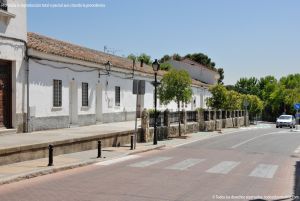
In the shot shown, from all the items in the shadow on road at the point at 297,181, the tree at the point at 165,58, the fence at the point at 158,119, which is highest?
the tree at the point at 165,58

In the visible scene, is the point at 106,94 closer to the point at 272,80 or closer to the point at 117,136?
the point at 117,136

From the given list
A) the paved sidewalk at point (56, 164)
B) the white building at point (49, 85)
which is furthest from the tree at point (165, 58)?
the paved sidewalk at point (56, 164)

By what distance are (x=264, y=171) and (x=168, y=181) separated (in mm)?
3932

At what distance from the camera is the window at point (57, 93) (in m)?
21.9

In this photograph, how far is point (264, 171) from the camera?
538 inches

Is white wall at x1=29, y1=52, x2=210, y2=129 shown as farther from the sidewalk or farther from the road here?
the road

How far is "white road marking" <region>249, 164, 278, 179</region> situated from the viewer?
12758 millimetres

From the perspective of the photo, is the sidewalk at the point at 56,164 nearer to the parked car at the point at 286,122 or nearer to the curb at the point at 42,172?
the curb at the point at 42,172

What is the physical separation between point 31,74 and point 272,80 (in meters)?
97.6

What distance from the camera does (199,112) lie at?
1348 inches

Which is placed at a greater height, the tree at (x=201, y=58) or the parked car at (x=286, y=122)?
the tree at (x=201, y=58)

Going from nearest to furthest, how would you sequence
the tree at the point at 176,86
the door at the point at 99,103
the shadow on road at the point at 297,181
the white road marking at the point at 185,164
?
the shadow on road at the point at 297,181, the white road marking at the point at 185,164, the tree at the point at 176,86, the door at the point at 99,103

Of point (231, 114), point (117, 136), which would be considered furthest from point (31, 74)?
point (231, 114)

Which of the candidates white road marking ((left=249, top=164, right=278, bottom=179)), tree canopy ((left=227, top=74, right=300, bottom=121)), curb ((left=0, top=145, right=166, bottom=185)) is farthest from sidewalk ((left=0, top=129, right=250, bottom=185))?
tree canopy ((left=227, top=74, right=300, bottom=121))
